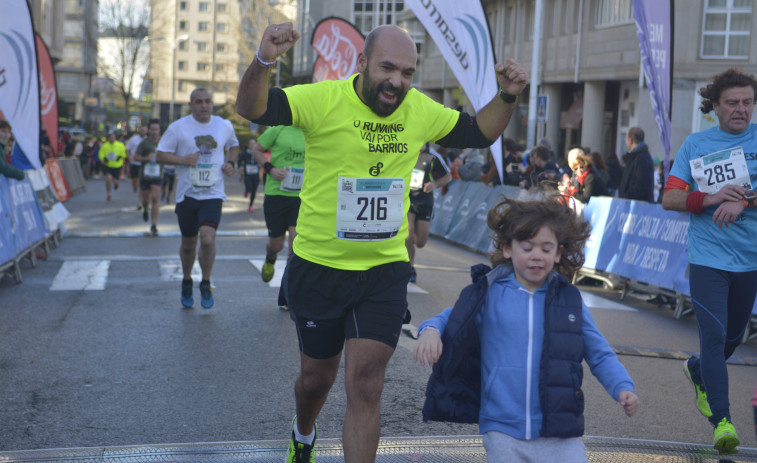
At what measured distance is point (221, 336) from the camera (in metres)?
8.08

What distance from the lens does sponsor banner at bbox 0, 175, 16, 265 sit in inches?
426

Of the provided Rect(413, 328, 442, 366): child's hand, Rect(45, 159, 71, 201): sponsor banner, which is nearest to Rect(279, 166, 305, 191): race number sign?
Rect(413, 328, 442, 366): child's hand

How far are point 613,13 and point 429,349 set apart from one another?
99.9 feet

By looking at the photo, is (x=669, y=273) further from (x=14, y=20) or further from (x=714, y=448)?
(x=14, y=20)

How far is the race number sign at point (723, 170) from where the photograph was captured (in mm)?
5414

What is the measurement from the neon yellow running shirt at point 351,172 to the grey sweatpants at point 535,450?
1.08 meters

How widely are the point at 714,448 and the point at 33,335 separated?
546 cm

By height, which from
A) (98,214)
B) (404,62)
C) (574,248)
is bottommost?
(98,214)

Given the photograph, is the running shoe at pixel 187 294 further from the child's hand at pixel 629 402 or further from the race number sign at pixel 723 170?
the child's hand at pixel 629 402

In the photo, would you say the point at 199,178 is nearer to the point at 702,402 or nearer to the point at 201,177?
the point at 201,177

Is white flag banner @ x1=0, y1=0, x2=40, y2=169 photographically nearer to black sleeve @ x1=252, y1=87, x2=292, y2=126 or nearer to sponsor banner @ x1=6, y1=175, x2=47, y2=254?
sponsor banner @ x1=6, y1=175, x2=47, y2=254

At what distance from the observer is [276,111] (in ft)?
13.1

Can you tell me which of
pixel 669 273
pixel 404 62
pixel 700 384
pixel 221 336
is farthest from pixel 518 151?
pixel 404 62

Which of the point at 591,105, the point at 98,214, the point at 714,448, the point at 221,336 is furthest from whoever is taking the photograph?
the point at 591,105
